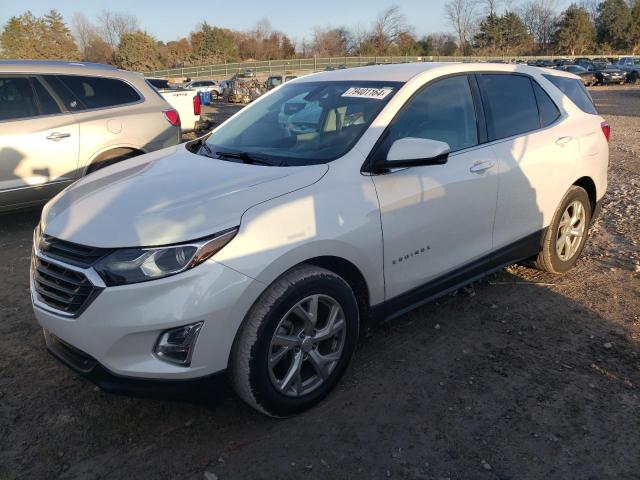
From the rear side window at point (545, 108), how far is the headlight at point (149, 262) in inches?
120

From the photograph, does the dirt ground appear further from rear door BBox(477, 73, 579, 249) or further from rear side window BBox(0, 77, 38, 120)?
rear side window BBox(0, 77, 38, 120)

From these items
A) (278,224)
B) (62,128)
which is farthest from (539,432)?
(62,128)

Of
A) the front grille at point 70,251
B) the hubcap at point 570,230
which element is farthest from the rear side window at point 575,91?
the front grille at point 70,251

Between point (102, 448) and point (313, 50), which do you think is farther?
point (313, 50)

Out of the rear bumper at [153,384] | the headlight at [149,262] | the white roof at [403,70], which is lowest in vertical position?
the rear bumper at [153,384]

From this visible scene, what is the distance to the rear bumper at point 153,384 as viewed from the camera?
2.34 metres

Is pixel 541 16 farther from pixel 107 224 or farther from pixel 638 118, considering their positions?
pixel 107 224

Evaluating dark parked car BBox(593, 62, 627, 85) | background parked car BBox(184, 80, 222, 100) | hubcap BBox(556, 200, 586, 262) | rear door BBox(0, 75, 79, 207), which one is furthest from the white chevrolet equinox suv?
dark parked car BBox(593, 62, 627, 85)

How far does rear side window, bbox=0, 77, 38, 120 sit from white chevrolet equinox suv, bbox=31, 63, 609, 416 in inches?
114

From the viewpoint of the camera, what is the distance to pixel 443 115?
11.3 ft

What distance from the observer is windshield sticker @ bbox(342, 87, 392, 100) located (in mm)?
3256

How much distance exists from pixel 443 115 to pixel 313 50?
88418 millimetres

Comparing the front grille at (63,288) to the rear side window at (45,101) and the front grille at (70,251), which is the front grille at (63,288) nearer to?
the front grille at (70,251)

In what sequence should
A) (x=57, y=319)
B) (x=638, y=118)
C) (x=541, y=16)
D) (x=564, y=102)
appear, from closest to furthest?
1. (x=57, y=319)
2. (x=564, y=102)
3. (x=638, y=118)
4. (x=541, y=16)
